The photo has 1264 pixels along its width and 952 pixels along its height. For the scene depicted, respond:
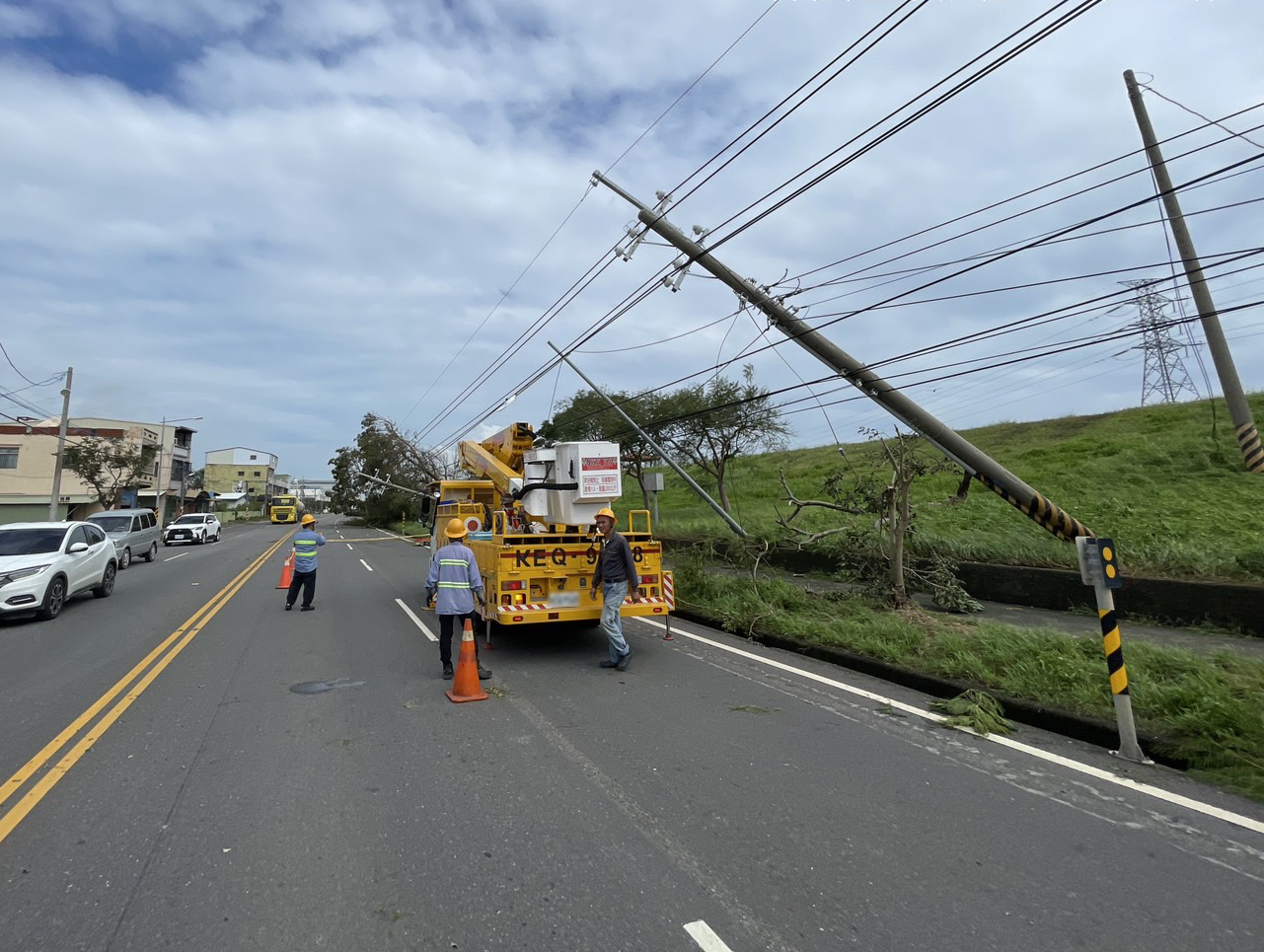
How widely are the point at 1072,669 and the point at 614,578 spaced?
4.53 meters

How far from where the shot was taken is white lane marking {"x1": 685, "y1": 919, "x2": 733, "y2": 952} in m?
2.91

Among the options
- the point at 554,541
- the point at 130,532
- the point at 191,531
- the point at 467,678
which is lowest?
the point at 467,678

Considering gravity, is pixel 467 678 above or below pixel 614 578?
below

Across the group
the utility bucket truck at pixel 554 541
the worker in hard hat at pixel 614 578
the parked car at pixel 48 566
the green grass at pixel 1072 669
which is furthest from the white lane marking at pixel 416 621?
the parked car at pixel 48 566

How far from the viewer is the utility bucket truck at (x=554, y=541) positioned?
8.35m

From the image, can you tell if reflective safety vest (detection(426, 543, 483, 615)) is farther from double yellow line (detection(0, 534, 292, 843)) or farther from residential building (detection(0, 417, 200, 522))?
residential building (detection(0, 417, 200, 522))

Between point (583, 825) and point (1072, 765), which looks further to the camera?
point (1072, 765)

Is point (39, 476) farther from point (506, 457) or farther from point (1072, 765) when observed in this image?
point (1072, 765)

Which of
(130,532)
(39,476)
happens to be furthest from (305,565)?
(39,476)

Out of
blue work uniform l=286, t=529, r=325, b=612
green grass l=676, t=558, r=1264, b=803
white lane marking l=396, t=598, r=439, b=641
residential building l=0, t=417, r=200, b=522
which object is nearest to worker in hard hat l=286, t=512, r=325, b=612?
blue work uniform l=286, t=529, r=325, b=612

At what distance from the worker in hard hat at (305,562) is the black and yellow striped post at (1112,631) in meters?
11.0

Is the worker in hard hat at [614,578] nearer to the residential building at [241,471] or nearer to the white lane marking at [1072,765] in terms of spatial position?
the white lane marking at [1072,765]

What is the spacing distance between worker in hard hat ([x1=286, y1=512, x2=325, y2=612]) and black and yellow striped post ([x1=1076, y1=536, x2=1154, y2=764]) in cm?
1100

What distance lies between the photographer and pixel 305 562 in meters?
12.3
